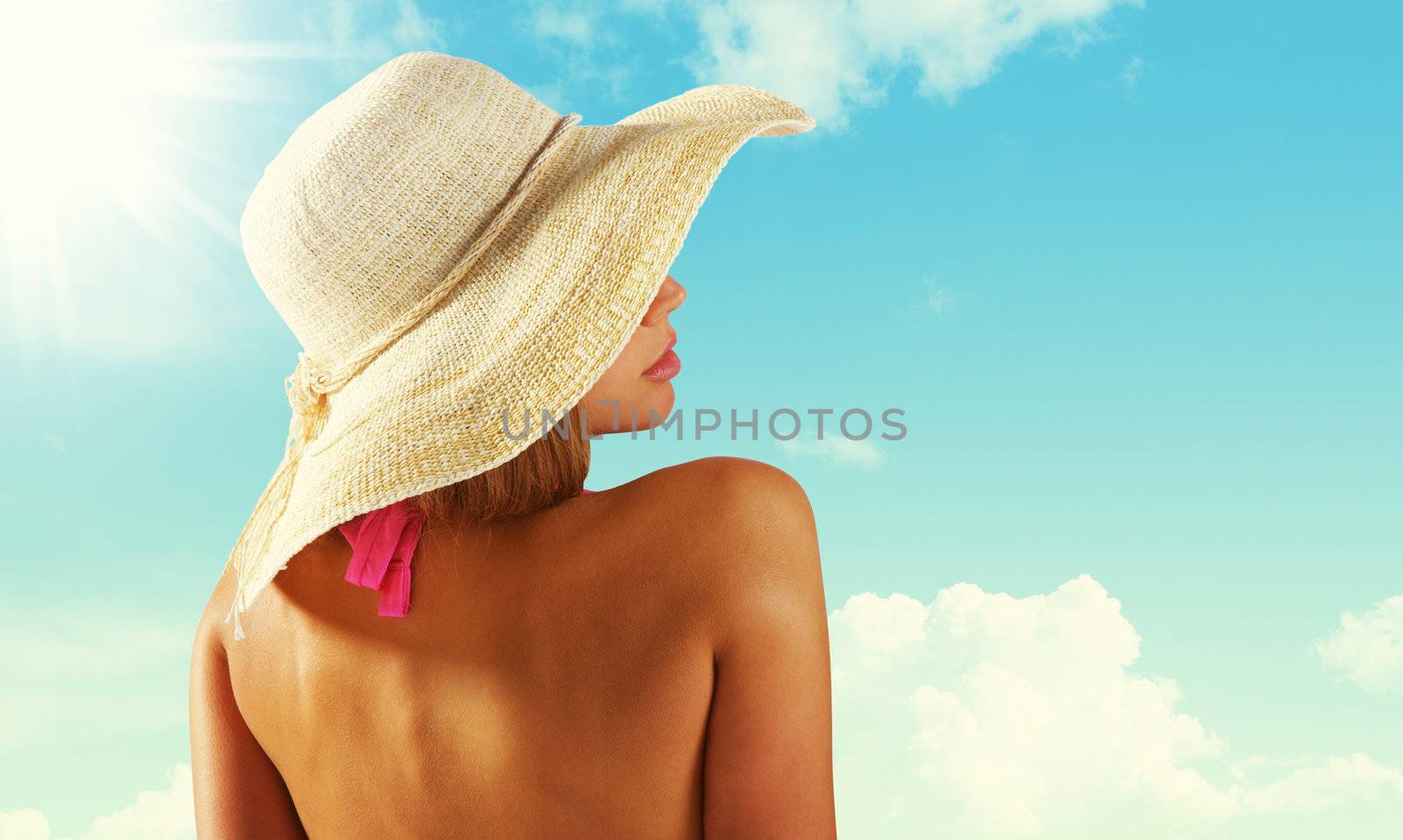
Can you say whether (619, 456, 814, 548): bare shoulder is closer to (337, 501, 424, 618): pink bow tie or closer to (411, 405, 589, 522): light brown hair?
(411, 405, 589, 522): light brown hair

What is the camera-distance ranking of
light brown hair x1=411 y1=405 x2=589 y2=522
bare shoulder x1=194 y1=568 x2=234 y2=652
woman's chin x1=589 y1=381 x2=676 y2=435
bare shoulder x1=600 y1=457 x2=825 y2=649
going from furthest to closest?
1. bare shoulder x1=194 y1=568 x2=234 y2=652
2. woman's chin x1=589 y1=381 x2=676 y2=435
3. light brown hair x1=411 y1=405 x2=589 y2=522
4. bare shoulder x1=600 y1=457 x2=825 y2=649

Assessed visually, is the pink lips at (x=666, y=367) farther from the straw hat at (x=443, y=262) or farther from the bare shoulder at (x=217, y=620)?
the bare shoulder at (x=217, y=620)

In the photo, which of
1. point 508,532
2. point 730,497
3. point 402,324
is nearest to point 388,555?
point 508,532

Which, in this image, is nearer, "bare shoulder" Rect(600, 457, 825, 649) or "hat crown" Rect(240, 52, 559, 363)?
"bare shoulder" Rect(600, 457, 825, 649)

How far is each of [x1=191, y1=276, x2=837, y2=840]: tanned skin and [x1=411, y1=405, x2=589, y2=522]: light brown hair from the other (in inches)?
1.0

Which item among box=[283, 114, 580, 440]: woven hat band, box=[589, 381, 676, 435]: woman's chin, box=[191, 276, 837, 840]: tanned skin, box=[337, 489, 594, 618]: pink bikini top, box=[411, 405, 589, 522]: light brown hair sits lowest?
box=[191, 276, 837, 840]: tanned skin

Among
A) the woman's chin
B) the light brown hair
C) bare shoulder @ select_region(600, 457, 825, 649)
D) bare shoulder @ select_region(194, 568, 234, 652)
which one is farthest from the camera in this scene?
bare shoulder @ select_region(194, 568, 234, 652)

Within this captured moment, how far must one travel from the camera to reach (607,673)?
50.4 inches

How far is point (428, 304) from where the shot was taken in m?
1.47

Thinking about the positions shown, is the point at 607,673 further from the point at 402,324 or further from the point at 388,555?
the point at 402,324

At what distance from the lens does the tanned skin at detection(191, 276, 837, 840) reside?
1.26 meters

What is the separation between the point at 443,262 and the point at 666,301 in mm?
346

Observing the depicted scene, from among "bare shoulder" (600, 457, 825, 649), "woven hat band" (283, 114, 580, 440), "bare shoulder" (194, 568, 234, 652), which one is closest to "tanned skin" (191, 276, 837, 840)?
"bare shoulder" (600, 457, 825, 649)

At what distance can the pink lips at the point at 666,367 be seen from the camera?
1.62 meters
